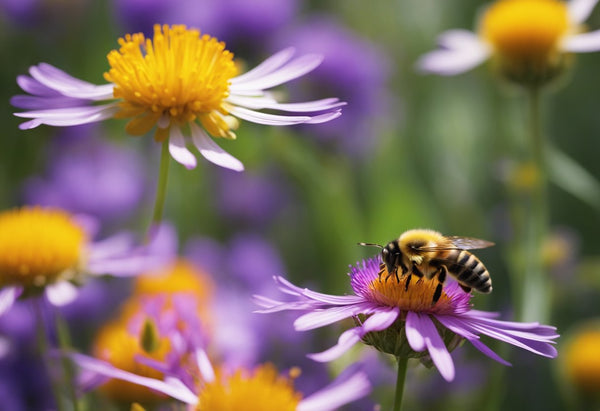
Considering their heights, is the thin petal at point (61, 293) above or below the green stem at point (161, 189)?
below

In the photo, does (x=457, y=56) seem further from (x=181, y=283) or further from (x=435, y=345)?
(x=435, y=345)

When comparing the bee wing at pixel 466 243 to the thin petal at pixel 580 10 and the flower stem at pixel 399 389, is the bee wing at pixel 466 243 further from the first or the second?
the thin petal at pixel 580 10

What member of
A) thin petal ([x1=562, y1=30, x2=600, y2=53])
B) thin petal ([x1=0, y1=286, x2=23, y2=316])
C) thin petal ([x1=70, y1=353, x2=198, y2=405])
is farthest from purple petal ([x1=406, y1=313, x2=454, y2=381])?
thin petal ([x1=562, y1=30, x2=600, y2=53])

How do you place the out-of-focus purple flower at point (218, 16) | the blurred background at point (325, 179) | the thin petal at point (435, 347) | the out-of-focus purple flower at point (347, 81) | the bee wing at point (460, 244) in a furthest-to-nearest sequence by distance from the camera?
the out-of-focus purple flower at point (347, 81)
the out-of-focus purple flower at point (218, 16)
the blurred background at point (325, 179)
the bee wing at point (460, 244)
the thin petal at point (435, 347)

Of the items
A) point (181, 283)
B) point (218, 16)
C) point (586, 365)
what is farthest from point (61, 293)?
point (218, 16)

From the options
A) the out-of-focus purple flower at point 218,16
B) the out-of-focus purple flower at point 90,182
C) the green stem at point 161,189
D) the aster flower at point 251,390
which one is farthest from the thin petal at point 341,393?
the out-of-focus purple flower at point 218,16

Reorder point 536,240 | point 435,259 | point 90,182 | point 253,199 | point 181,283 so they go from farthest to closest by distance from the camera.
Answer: point 253,199
point 90,182
point 181,283
point 536,240
point 435,259
